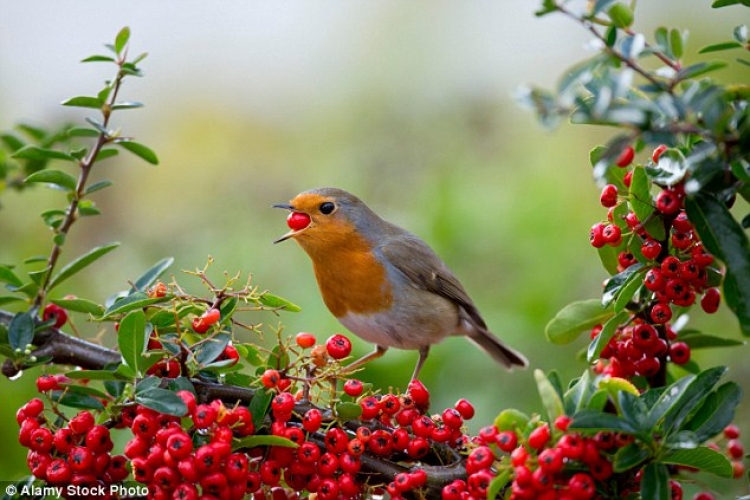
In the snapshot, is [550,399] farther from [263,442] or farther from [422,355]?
[422,355]

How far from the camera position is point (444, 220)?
4.33m

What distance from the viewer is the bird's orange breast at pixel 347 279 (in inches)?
142

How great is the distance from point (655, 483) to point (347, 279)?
211 cm

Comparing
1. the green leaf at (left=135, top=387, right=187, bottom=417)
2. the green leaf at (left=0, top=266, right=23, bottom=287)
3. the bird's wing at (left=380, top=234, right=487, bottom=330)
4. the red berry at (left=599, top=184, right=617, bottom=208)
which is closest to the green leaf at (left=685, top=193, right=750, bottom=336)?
the red berry at (left=599, top=184, right=617, bottom=208)

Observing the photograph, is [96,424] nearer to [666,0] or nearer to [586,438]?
[586,438]

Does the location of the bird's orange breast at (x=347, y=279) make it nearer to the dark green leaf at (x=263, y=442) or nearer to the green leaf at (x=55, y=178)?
the green leaf at (x=55, y=178)

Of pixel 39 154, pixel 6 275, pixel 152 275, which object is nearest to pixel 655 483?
pixel 152 275

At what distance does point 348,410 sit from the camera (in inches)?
72.4

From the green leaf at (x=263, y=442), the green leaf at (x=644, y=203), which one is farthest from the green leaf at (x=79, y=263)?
the green leaf at (x=644, y=203)

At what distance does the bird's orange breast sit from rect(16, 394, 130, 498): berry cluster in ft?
5.74

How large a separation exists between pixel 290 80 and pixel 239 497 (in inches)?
246

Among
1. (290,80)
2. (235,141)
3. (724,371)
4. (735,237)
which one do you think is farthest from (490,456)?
(290,80)

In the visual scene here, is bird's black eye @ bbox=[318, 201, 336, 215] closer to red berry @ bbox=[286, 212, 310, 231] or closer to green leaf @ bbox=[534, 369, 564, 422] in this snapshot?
red berry @ bbox=[286, 212, 310, 231]

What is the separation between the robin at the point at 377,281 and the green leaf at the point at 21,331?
4.86 ft
